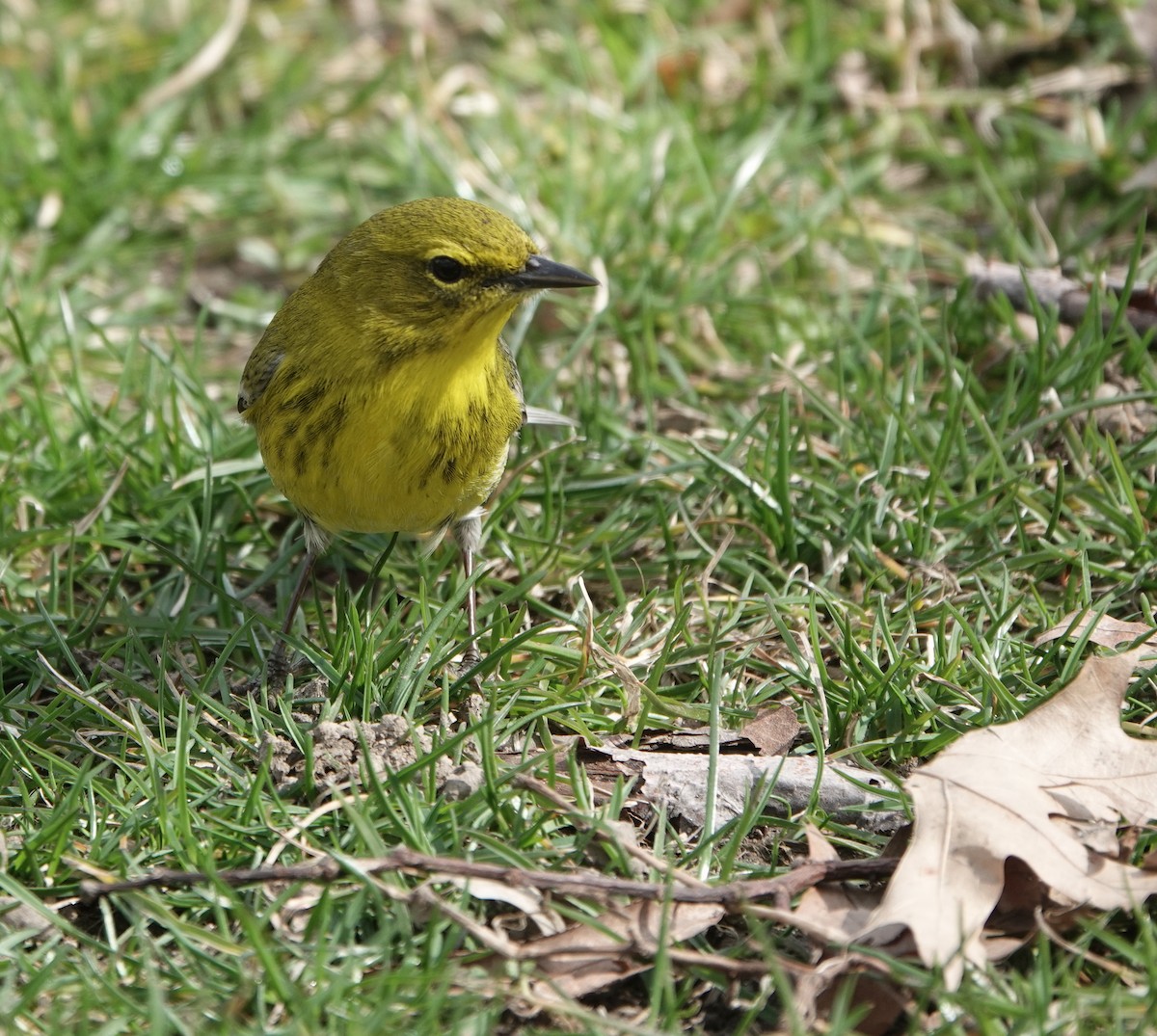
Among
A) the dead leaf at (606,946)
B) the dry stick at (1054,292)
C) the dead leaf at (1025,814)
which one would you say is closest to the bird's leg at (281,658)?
the dead leaf at (606,946)

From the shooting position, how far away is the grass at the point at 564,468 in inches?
120

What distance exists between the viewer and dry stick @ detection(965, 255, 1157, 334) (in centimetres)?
490

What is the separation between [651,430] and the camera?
15.8 feet

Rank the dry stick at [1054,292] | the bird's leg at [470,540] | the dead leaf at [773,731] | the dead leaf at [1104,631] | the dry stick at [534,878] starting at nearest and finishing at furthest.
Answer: the dry stick at [534,878] < the dead leaf at [773,731] < the dead leaf at [1104,631] < the bird's leg at [470,540] < the dry stick at [1054,292]

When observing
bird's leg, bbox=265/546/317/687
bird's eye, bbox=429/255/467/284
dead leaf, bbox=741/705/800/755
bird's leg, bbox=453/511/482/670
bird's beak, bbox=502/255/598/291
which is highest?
bird's eye, bbox=429/255/467/284

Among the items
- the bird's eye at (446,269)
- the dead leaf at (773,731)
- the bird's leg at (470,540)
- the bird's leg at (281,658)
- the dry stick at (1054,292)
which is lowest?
the dead leaf at (773,731)

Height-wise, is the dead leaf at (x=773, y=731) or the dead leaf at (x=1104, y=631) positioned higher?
the dead leaf at (x=1104, y=631)

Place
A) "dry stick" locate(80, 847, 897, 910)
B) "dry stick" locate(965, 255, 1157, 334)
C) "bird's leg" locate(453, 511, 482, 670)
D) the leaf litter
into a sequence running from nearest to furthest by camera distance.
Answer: the leaf litter, "dry stick" locate(80, 847, 897, 910), "bird's leg" locate(453, 511, 482, 670), "dry stick" locate(965, 255, 1157, 334)

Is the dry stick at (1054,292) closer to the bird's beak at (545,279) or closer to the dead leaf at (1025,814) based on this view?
the bird's beak at (545,279)

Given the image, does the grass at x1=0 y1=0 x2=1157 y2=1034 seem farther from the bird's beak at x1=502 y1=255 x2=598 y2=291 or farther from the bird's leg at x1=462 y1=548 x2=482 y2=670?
the bird's beak at x1=502 y1=255 x2=598 y2=291

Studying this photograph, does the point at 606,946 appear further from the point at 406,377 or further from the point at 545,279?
the point at 545,279

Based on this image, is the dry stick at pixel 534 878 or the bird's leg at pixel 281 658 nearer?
the dry stick at pixel 534 878

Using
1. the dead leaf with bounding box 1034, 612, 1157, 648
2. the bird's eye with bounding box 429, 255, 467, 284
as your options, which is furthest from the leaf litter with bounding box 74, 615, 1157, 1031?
the bird's eye with bounding box 429, 255, 467, 284

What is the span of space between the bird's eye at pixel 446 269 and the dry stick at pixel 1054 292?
2.01m
